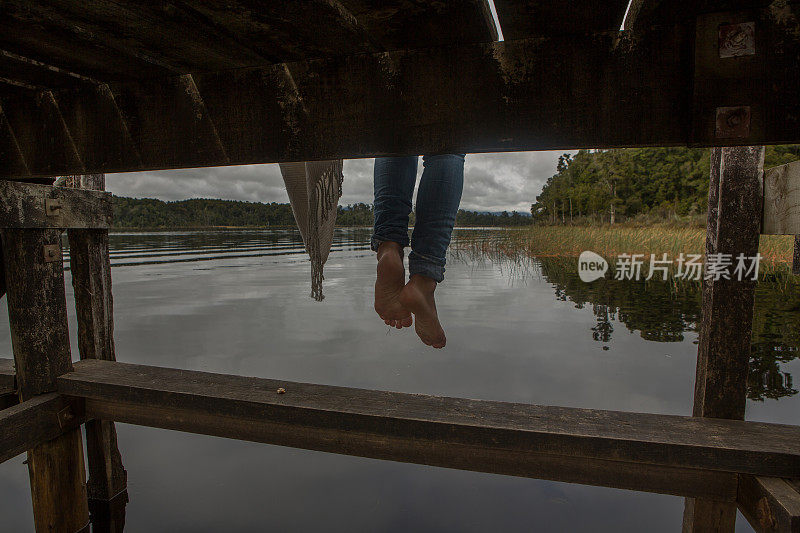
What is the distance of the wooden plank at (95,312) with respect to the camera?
280 cm

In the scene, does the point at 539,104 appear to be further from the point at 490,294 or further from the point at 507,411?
the point at 490,294

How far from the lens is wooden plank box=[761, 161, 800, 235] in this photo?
1.61 metres

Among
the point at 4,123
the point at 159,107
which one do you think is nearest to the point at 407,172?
the point at 159,107

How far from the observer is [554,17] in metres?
1.00

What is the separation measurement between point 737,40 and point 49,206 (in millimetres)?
2679

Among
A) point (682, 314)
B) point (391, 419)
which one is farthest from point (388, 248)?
point (682, 314)

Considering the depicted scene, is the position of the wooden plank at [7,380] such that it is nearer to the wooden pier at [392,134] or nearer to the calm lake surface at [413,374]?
the wooden pier at [392,134]

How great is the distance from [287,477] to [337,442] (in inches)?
81.6

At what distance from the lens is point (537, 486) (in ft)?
11.8

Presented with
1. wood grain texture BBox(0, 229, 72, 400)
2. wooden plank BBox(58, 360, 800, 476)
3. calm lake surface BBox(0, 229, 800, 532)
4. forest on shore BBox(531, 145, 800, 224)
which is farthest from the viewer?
forest on shore BBox(531, 145, 800, 224)

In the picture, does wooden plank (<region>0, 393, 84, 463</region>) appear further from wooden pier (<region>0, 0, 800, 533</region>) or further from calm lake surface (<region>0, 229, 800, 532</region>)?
calm lake surface (<region>0, 229, 800, 532</region>)

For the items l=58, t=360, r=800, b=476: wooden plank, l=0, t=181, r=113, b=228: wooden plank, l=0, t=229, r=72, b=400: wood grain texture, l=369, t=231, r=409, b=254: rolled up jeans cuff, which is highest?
l=0, t=181, r=113, b=228: wooden plank
